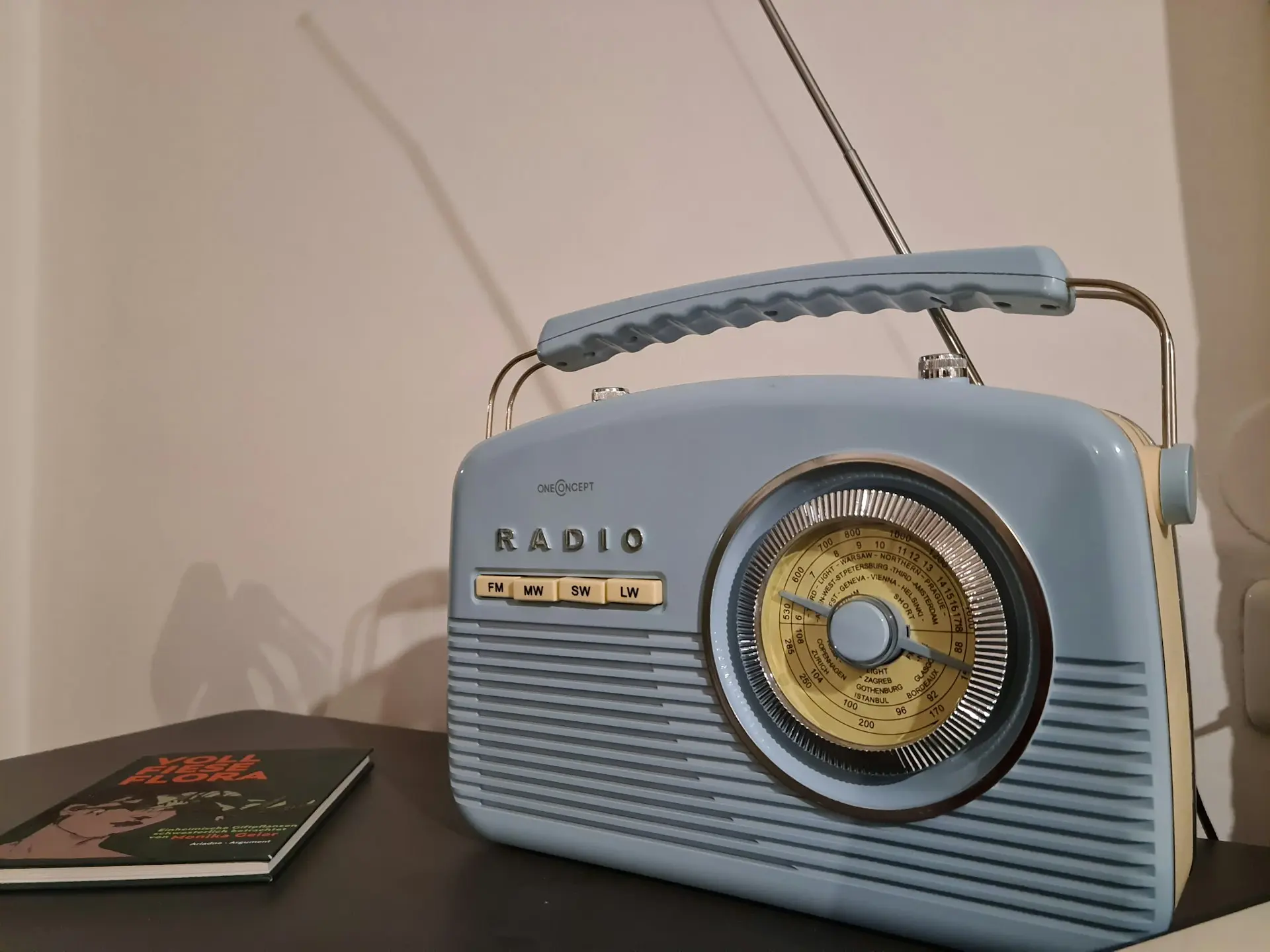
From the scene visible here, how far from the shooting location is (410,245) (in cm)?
108

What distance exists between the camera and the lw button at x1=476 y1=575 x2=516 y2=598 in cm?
56

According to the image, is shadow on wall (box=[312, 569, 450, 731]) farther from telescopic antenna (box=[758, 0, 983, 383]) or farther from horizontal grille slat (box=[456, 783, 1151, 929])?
telescopic antenna (box=[758, 0, 983, 383])

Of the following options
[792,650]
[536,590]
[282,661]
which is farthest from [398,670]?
[792,650]

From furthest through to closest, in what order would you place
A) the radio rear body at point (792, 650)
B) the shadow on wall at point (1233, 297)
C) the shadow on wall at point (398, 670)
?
1. the shadow on wall at point (398, 670)
2. the shadow on wall at point (1233, 297)
3. the radio rear body at point (792, 650)

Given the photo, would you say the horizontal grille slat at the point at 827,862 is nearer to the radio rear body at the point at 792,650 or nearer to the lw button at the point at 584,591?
the radio rear body at the point at 792,650

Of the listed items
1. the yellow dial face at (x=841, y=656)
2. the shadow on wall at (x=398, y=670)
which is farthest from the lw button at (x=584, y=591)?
the shadow on wall at (x=398, y=670)

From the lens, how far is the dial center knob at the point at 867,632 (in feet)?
1.44

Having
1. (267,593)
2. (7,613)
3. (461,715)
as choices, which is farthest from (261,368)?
(461,715)

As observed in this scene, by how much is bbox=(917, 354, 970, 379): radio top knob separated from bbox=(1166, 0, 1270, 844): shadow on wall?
0.39m

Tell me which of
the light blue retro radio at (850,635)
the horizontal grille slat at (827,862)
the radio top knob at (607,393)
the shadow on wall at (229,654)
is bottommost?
the shadow on wall at (229,654)

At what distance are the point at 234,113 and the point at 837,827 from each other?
126 cm

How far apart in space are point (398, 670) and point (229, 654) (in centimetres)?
32

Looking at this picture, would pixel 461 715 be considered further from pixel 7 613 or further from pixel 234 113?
pixel 7 613

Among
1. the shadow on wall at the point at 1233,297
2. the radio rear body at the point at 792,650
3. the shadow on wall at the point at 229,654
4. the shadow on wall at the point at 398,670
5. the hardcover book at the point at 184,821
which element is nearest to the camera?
the radio rear body at the point at 792,650
